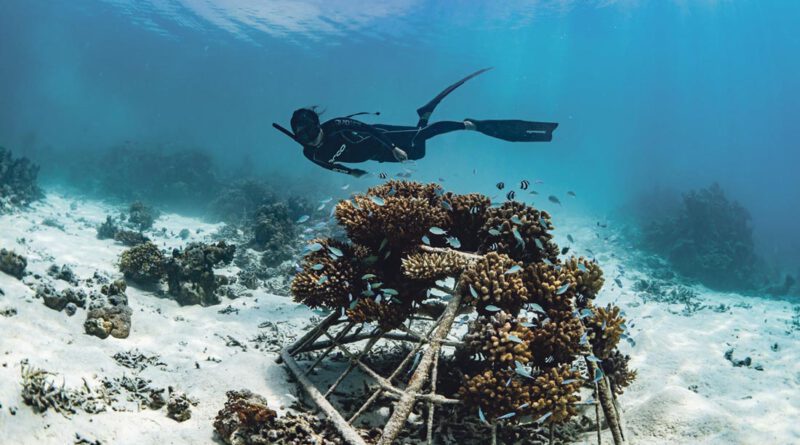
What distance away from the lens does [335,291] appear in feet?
16.6

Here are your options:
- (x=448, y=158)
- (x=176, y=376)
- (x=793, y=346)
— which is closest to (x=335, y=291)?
(x=176, y=376)

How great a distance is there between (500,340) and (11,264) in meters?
8.40

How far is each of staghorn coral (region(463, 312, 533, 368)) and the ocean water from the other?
97.0 inches

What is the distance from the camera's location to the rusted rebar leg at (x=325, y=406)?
3.81 m

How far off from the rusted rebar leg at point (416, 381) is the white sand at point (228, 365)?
1831mm

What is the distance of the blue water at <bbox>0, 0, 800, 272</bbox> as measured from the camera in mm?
41344

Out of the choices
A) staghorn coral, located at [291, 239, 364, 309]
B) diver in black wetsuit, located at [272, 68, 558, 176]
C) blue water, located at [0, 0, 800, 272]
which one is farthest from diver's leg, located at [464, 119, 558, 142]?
blue water, located at [0, 0, 800, 272]

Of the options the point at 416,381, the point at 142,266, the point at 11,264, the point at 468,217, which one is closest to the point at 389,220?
the point at 468,217

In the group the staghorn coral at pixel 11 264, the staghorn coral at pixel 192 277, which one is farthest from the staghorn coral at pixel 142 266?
the staghorn coral at pixel 11 264

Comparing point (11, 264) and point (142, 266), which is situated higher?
point (142, 266)

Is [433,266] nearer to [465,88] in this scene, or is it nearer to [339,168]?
[339,168]

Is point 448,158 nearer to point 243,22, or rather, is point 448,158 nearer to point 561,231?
point 243,22

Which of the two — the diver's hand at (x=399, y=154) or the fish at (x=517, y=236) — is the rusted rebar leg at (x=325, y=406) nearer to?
the fish at (x=517, y=236)

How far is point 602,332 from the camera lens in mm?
4555
